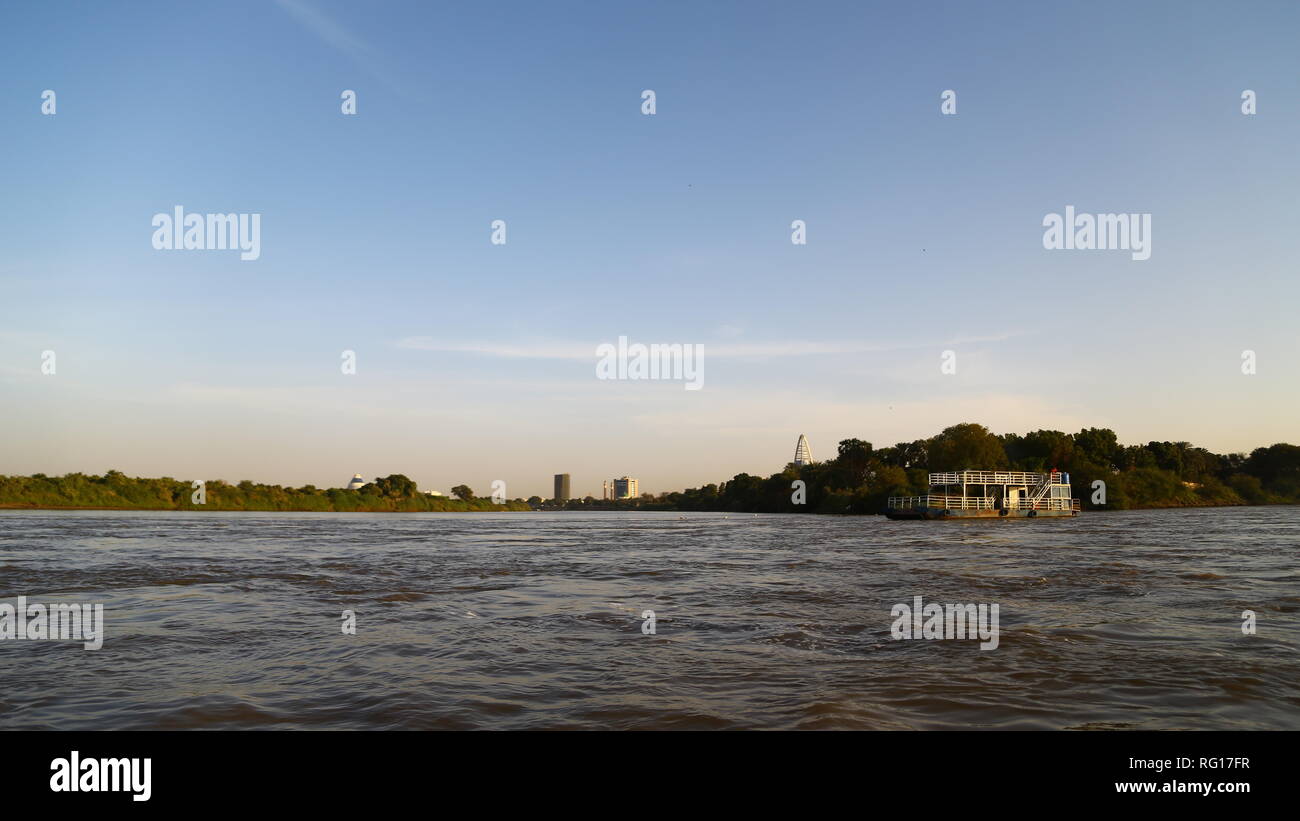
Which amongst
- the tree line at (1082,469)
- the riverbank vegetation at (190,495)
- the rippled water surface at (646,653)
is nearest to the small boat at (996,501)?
the tree line at (1082,469)

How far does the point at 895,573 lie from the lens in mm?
21828

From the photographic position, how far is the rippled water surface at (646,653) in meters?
7.18

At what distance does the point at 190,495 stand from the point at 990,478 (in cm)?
10358

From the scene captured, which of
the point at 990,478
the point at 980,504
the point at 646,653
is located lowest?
the point at 980,504

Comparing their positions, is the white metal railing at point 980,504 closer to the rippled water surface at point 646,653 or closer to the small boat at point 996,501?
the small boat at point 996,501

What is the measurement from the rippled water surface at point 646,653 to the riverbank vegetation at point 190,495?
3457 inches

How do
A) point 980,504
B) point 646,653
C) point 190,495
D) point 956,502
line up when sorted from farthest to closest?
point 190,495 → point 956,502 → point 980,504 → point 646,653

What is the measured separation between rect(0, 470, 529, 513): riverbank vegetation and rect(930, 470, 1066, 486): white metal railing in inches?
3772

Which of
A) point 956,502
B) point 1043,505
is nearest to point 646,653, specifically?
point 956,502

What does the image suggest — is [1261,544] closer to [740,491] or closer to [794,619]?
[794,619]

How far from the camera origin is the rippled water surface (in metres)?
7.18

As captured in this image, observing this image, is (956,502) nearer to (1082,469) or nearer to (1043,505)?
(1043,505)

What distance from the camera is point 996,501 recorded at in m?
83.8

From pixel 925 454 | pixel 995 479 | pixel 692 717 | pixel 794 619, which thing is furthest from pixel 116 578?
pixel 925 454
